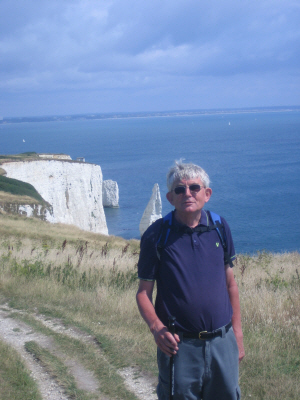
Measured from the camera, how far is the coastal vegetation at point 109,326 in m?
3.90

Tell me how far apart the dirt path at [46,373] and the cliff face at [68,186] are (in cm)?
3248

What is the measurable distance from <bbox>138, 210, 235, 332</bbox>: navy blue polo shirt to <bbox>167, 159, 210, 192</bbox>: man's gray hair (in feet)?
1.15

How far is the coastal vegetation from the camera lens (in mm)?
3904

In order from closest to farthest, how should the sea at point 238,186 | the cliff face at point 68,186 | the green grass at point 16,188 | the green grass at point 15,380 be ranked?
the green grass at point 15,380 < the green grass at point 16,188 < the cliff face at point 68,186 < the sea at point 238,186

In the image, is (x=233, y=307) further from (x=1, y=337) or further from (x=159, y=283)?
(x=1, y=337)

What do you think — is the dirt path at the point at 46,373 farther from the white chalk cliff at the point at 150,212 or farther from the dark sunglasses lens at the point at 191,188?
the white chalk cliff at the point at 150,212

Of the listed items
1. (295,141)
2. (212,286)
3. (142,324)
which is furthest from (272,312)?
(295,141)

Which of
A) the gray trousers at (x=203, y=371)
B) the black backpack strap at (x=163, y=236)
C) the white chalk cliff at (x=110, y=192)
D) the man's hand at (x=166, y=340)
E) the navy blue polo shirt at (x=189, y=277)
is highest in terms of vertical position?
the white chalk cliff at (x=110, y=192)

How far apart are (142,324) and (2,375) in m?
1.81

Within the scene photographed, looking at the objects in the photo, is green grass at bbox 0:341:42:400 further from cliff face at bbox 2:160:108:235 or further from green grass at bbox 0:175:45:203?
cliff face at bbox 2:160:108:235

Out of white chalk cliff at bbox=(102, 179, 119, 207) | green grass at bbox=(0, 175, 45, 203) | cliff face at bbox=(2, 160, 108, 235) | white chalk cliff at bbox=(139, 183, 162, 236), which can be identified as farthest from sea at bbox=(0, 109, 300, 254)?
green grass at bbox=(0, 175, 45, 203)

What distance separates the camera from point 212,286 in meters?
2.80

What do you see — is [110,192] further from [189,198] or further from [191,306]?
[191,306]

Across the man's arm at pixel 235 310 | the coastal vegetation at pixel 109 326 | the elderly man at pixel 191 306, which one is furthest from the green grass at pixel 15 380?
the man's arm at pixel 235 310
